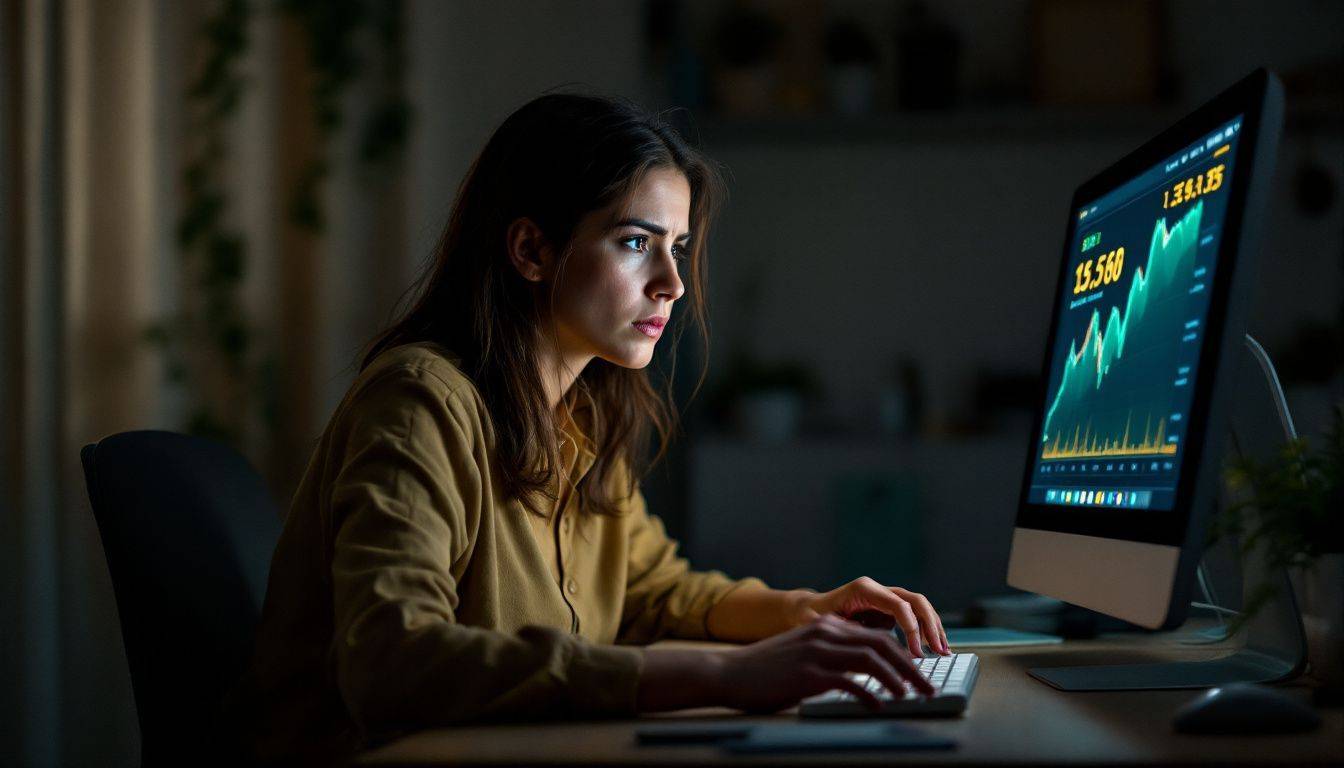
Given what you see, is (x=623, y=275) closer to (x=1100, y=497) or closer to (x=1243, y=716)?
(x=1100, y=497)

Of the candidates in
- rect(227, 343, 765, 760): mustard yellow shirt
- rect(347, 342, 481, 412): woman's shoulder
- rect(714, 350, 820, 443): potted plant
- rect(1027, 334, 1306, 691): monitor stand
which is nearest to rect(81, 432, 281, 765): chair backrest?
rect(227, 343, 765, 760): mustard yellow shirt

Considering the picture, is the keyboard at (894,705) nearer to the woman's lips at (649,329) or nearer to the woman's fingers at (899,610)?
the woman's fingers at (899,610)

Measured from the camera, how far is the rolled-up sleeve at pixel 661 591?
1.42 metres

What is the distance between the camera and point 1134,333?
101cm

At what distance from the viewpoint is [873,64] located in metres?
3.27

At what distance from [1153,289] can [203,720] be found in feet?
3.18

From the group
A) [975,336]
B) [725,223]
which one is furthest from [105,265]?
[975,336]

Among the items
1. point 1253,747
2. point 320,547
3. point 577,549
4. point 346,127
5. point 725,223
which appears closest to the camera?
point 1253,747

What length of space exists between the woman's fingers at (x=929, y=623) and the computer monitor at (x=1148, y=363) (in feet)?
0.35

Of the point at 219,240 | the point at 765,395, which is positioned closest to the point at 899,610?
the point at 765,395

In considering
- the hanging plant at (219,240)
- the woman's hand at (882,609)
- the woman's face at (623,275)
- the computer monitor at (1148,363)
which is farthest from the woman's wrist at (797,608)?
the hanging plant at (219,240)

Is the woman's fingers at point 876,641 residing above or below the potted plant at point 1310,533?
below

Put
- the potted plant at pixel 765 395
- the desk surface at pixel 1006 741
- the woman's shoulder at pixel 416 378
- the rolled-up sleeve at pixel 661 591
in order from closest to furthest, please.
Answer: the desk surface at pixel 1006 741 < the woman's shoulder at pixel 416 378 < the rolled-up sleeve at pixel 661 591 < the potted plant at pixel 765 395

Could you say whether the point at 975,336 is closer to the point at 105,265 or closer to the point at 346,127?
the point at 346,127
